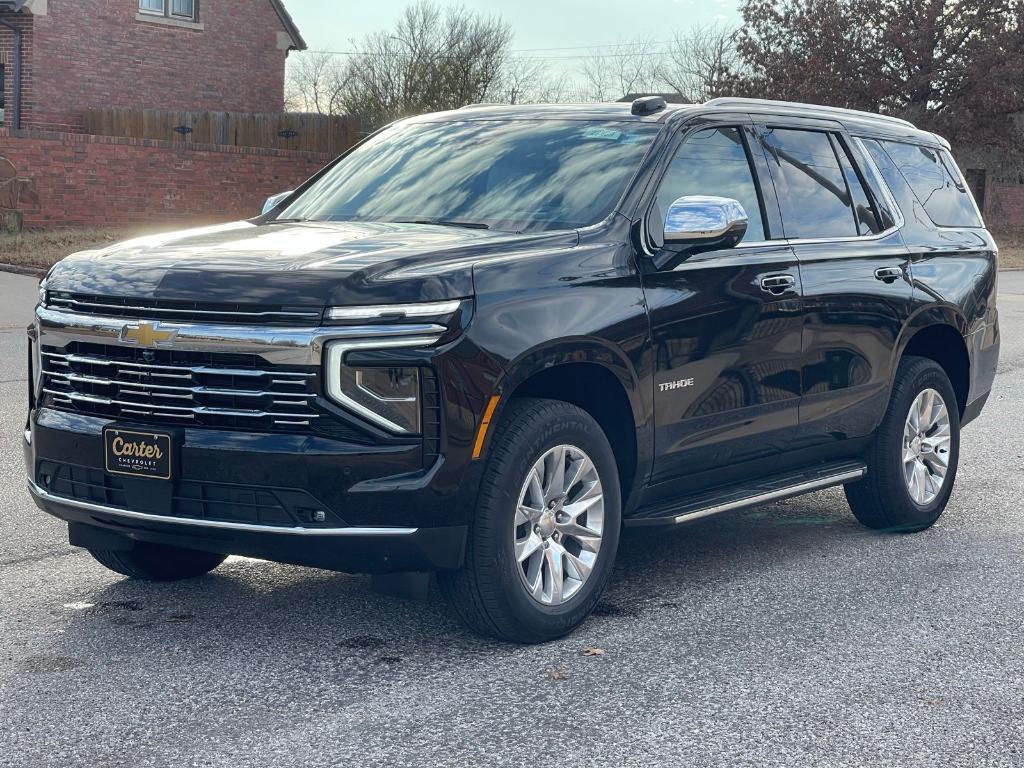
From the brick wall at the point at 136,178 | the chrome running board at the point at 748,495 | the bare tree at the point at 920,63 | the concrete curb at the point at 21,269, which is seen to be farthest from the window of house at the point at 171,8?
the chrome running board at the point at 748,495

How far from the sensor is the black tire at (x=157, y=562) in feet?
18.5

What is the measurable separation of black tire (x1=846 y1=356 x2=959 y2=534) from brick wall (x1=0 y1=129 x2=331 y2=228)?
64.0 ft

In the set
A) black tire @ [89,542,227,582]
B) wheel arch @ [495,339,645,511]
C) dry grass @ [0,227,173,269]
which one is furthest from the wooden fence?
wheel arch @ [495,339,645,511]

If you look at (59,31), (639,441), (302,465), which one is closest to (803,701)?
(639,441)

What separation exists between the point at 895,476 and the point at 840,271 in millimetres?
1088

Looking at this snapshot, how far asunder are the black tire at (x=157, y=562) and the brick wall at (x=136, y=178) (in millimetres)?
20110

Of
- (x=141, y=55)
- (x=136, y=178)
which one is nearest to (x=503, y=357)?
(x=136, y=178)

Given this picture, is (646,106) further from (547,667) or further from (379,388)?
(547,667)

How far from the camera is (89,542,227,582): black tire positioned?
5641 mm

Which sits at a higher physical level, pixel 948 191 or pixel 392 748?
pixel 948 191

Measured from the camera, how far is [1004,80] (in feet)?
140

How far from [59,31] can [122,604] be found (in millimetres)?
27945

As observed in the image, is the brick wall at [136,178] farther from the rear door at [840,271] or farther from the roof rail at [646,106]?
the roof rail at [646,106]

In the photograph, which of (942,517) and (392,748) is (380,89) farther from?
(392,748)
